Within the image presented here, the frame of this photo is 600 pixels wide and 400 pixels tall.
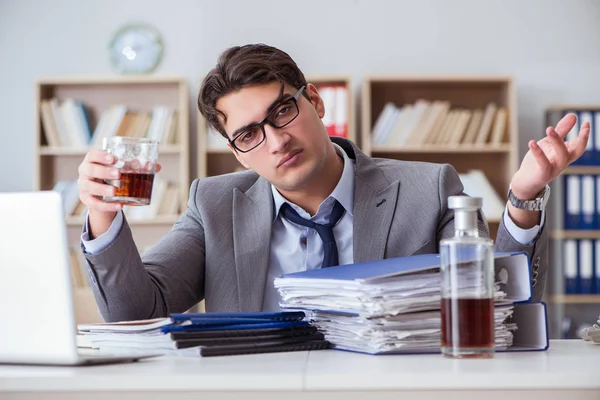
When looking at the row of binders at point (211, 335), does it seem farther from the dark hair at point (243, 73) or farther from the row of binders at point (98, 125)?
the row of binders at point (98, 125)

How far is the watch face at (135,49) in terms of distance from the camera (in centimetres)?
482

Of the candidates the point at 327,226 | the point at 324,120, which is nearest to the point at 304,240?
the point at 327,226

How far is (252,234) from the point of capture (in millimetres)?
1949

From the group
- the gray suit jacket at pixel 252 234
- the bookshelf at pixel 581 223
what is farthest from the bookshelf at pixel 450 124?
the gray suit jacket at pixel 252 234

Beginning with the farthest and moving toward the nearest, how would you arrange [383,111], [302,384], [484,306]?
1. [383,111]
2. [484,306]
3. [302,384]

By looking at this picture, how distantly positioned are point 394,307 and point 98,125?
12.4ft

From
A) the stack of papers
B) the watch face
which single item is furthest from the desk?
the watch face

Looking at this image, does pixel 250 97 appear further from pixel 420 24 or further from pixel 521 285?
pixel 420 24

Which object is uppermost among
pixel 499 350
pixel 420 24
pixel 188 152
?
pixel 420 24

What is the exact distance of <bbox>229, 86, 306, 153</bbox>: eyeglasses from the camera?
6.08 feet

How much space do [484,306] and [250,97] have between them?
3.26ft

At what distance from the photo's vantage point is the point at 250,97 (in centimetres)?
188

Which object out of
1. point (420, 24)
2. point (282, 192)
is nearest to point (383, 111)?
point (420, 24)

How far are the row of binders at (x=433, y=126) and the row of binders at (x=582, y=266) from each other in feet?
2.32
